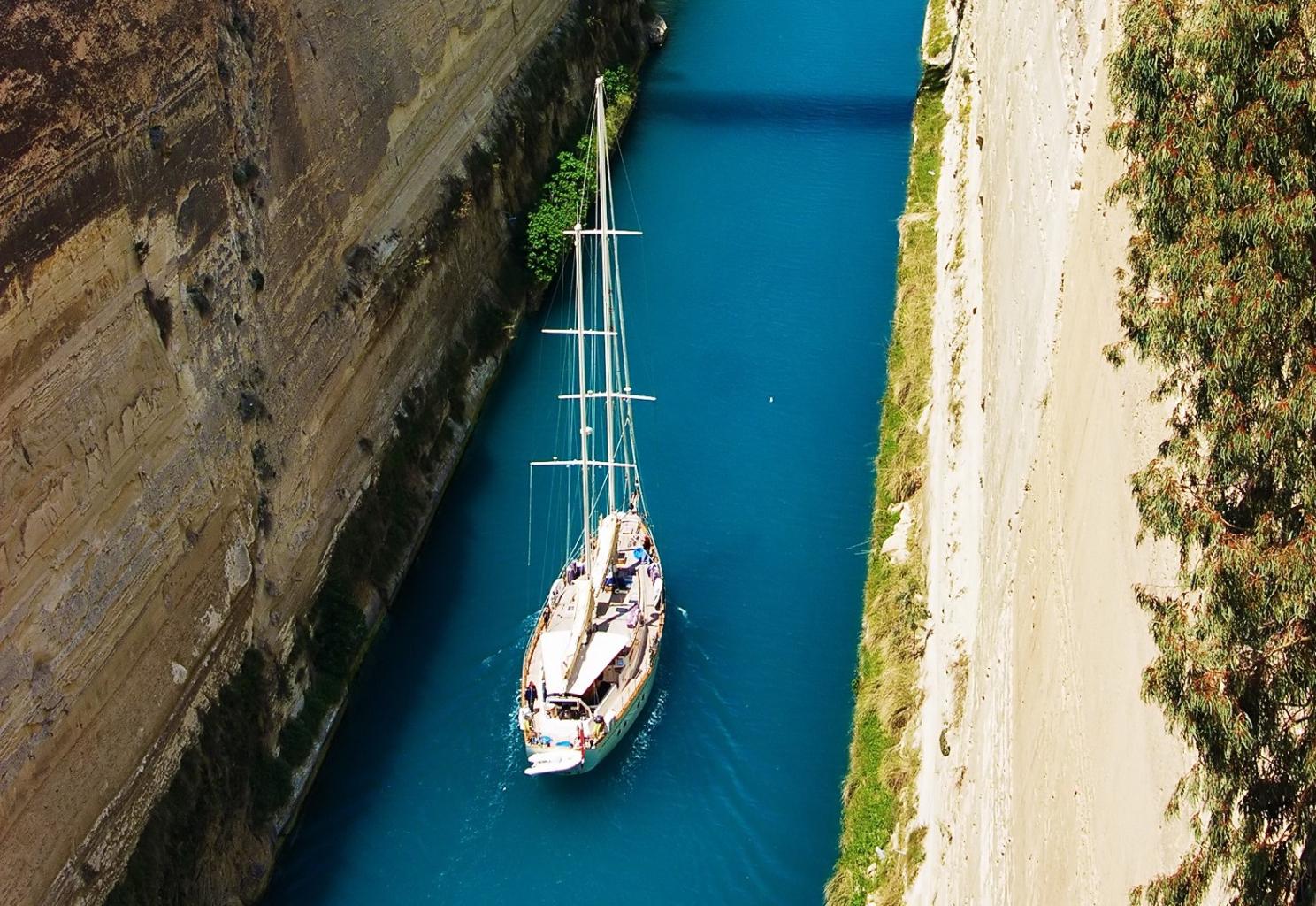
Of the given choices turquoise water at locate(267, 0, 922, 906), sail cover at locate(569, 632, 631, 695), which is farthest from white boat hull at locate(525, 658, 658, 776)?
sail cover at locate(569, 632, 631, 695)

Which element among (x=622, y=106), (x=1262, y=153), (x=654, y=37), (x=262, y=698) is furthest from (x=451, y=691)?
(x=654, y=37)

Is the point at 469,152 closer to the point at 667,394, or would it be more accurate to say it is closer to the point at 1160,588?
the point at 667,394

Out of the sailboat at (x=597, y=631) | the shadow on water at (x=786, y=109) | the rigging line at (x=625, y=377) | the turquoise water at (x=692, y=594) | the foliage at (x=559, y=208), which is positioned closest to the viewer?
the turquoise water at (x=692, y=594)

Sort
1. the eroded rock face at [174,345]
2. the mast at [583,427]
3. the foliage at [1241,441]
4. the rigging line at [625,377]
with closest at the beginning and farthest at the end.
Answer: the foliage at [1241,441]
the eroded rock face at [174,345]
the mast at [583,427]
the rigging line at [625,377]

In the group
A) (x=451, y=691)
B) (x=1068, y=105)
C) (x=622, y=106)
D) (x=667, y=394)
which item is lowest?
(x=451, y=691)

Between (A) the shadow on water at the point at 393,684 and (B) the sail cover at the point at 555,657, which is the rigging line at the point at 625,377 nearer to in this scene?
(A) the shadow on water at the point at 393,684

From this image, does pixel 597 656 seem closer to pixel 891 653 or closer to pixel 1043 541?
pixel 891 653

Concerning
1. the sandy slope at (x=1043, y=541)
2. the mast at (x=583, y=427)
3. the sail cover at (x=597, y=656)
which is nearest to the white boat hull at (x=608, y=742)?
the sail cover at (x=597, y=656)
